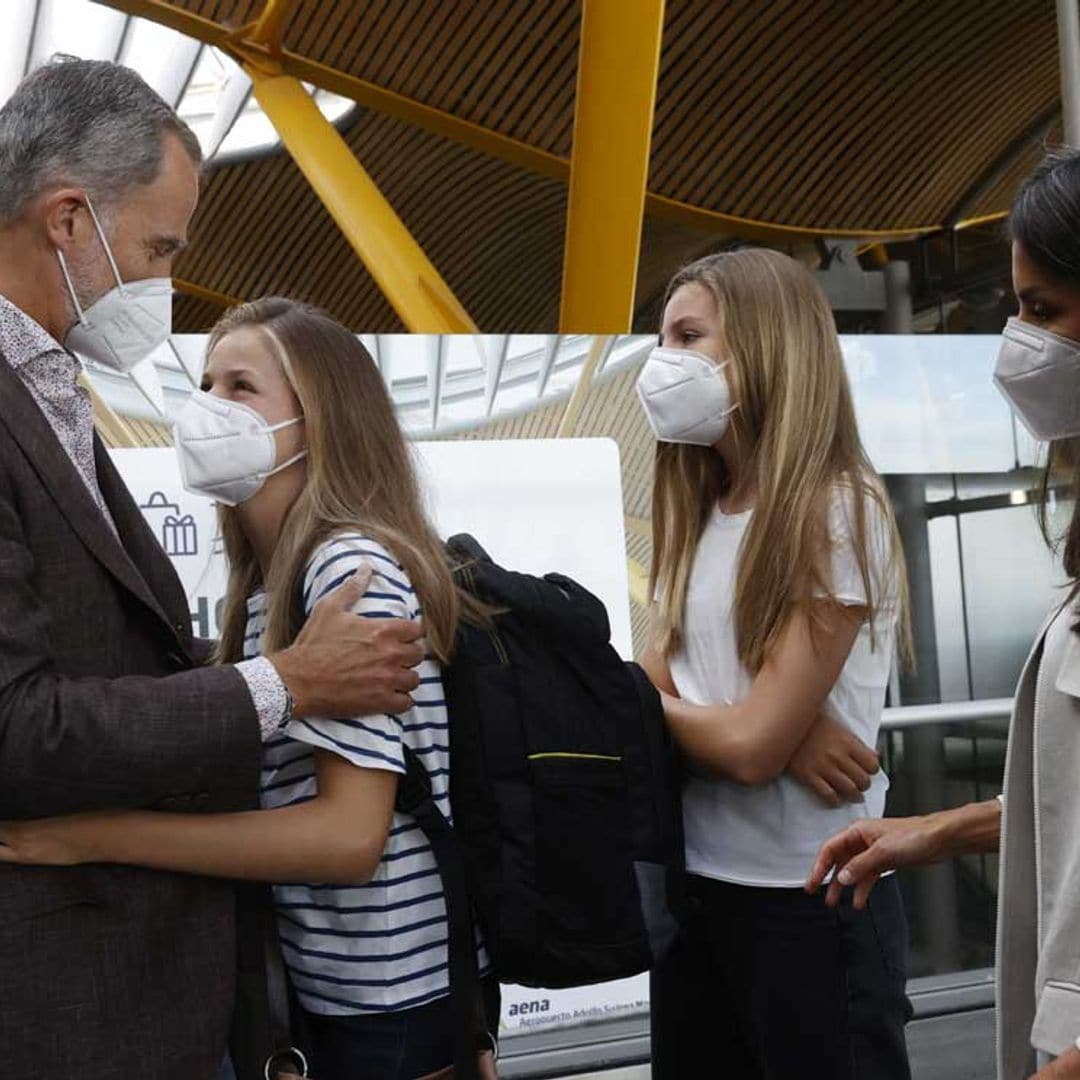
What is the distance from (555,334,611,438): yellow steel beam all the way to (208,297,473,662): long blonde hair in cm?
307

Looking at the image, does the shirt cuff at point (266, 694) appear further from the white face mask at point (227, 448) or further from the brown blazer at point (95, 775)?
the white face mask at point (227, 448)

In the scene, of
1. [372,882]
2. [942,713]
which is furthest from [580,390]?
[372,882]

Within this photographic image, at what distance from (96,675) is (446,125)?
13.2 meters

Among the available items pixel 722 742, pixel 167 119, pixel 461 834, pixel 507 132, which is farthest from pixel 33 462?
pixel 507 132

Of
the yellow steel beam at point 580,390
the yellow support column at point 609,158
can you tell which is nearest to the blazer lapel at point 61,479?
the yellow steel beam at point 580,390

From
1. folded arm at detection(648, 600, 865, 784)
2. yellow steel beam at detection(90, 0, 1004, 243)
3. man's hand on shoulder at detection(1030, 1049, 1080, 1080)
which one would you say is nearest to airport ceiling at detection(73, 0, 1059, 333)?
yellow steel beam at detection(90, 0, 1004, 243)

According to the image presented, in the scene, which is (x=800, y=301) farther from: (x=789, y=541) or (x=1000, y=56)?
(x=1000, y=56)

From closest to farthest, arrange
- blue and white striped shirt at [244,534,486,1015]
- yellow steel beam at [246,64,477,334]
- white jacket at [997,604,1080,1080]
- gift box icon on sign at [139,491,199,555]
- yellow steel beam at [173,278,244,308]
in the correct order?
white jacket at [997,604,1080,1080], blue and white striped shirt at [244,534,486,1015], gift box icon on sign at [139,491,199,555], yellow steel beam at [246,64,477,334], yellow steel beam at [173,278,244,308]

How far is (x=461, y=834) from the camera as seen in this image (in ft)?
6.23

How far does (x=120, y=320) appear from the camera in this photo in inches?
Result: 81.4

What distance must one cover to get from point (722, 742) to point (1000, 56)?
15.7 metres

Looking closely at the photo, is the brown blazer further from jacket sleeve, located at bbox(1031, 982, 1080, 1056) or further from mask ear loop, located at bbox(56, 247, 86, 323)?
jacket sleeve, located at bbox(1031, 982, 1080, 1056)

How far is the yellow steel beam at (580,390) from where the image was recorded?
5270mm

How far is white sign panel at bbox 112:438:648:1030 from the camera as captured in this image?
4.89m
